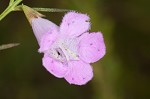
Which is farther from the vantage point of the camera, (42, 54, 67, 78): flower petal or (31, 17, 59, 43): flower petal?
(31, 17, 59, 43): flower petal

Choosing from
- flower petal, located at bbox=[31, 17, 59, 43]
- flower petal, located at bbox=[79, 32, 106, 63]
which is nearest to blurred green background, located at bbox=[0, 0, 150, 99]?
flower petal, located at bbox=[79, 32, 106, 63]

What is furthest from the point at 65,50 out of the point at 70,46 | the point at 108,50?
the point at 108,50

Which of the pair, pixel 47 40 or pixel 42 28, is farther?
pixel 42 28

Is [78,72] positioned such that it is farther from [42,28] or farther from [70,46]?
[42,28]

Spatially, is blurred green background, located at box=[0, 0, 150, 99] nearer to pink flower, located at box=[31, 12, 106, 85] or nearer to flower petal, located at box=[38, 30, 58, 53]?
pink flower, located at box=[31, 12, 106, 85]

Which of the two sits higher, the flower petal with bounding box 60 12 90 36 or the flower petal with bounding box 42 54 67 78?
the flower petal with bounding box 60 12 90 36

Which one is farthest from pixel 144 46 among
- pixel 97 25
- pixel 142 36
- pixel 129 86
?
pixel 97 25

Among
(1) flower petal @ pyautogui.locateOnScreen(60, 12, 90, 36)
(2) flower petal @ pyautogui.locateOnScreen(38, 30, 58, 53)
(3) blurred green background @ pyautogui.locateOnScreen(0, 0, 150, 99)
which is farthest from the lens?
(3) blurred green background @ pyautogui.locateOnScreen(0, 0, 150, 99)
